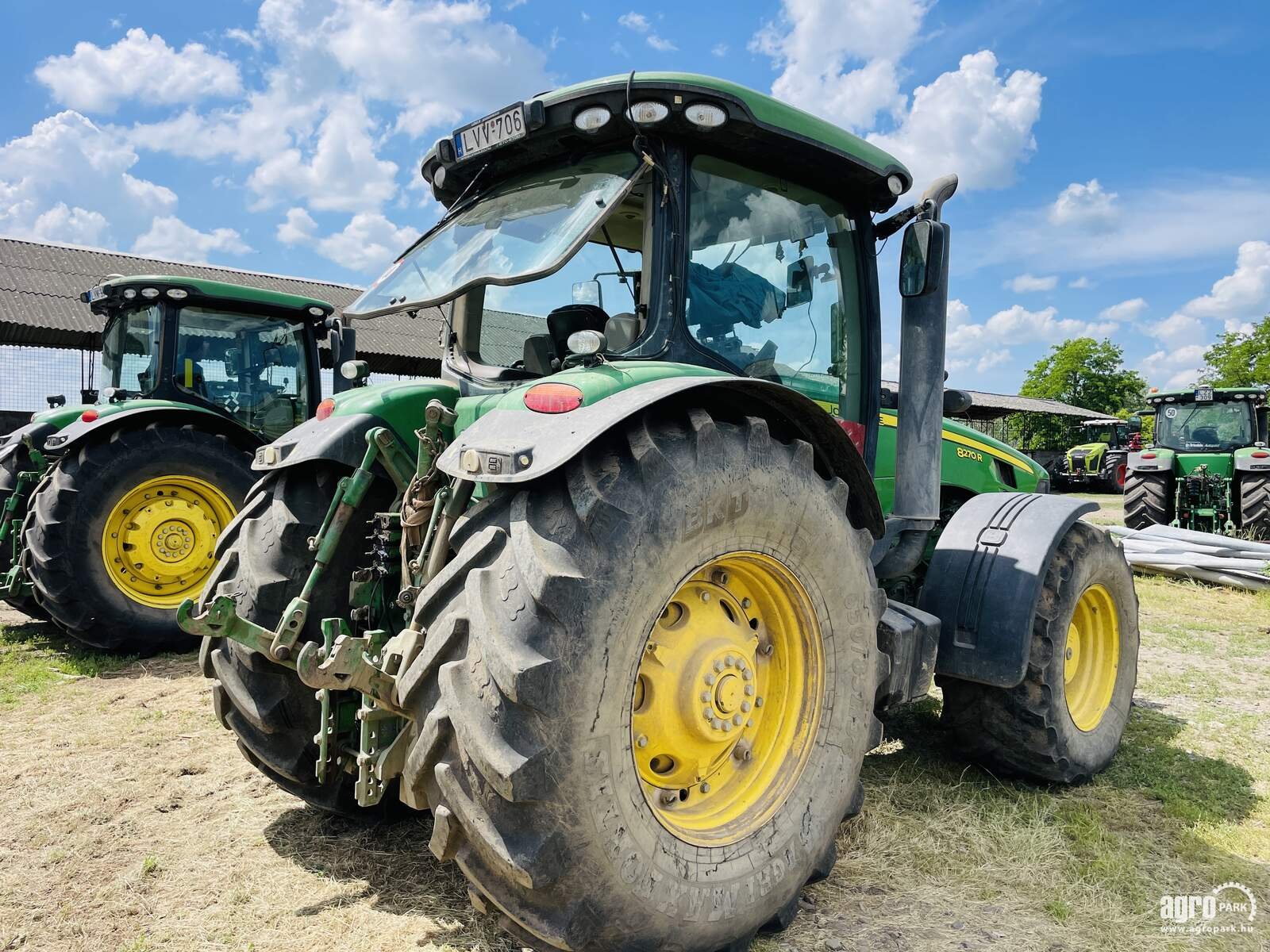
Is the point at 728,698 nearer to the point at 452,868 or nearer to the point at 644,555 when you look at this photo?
the point at 644,555

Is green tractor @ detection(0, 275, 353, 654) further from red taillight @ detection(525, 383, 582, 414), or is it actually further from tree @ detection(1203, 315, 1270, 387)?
tree @ detection(1203, 315, 1270, 387)

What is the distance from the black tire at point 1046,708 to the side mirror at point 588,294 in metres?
2.03

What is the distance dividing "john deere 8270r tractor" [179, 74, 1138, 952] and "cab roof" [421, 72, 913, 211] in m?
0.01

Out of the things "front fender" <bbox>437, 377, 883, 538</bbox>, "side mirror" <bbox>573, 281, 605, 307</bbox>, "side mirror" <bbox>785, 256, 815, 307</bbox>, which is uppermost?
"side mirror" <bbox>785, 256, 815, 307</bbox>

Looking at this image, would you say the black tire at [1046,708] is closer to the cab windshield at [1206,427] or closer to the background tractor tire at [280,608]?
the background tractor tire at [280,608]

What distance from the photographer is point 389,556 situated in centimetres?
282

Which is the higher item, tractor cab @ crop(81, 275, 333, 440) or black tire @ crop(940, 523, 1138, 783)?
tractor cab @ crop(81, 275, 333, 440)

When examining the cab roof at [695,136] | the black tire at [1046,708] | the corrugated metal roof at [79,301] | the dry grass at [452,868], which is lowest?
the dry grass at [452,868]

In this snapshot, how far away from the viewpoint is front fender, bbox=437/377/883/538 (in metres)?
2.02

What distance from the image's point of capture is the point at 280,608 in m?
2.74

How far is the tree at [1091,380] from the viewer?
4788 cm

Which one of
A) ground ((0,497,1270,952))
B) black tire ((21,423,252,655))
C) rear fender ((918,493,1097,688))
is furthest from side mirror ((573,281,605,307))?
black tire ((21,423,252,655))

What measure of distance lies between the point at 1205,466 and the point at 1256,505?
0.92 meters

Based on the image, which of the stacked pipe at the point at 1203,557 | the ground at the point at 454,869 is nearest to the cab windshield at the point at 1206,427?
the stacked pipe at the point at 1203,557
